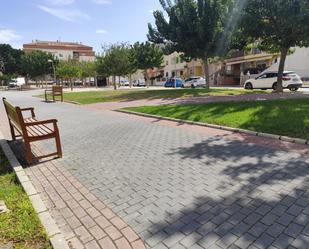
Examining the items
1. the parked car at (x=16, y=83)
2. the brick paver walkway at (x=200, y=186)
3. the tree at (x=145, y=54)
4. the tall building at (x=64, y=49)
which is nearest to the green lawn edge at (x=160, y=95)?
the brick paver walkway at (x=200, y=186)

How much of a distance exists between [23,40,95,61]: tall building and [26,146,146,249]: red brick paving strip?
3506 inches

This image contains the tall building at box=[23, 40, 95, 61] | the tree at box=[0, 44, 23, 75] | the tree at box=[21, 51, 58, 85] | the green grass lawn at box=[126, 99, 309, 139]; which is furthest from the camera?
the tall building at box=[23, 40, 95, 61]

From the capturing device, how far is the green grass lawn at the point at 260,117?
7.08 metres

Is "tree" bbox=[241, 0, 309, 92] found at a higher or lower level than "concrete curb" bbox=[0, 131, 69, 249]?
higher

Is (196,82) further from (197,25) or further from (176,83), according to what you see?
(197,25)

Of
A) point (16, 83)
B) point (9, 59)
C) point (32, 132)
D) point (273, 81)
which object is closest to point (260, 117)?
point (32, 132)

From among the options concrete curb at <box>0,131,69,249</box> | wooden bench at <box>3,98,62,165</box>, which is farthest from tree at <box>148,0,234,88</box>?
concrete curb at <box>0,131,69,249</box>

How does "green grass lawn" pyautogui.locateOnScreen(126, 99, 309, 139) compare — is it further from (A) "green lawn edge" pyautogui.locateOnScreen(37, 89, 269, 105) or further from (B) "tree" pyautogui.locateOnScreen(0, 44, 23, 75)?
(B) "tree" pyautogui.locateOnScreen(0, 44, 23, 75)

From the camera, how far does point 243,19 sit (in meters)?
17.1

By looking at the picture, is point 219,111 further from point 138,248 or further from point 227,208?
point 138,248

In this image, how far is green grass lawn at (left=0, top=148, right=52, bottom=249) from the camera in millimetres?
2906

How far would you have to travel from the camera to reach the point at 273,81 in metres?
22.7

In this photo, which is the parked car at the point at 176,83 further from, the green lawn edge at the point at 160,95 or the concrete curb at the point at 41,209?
the concrete curb at the point at 41,209

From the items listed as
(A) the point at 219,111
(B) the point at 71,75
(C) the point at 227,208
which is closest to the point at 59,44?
(B) the point at 71,75
